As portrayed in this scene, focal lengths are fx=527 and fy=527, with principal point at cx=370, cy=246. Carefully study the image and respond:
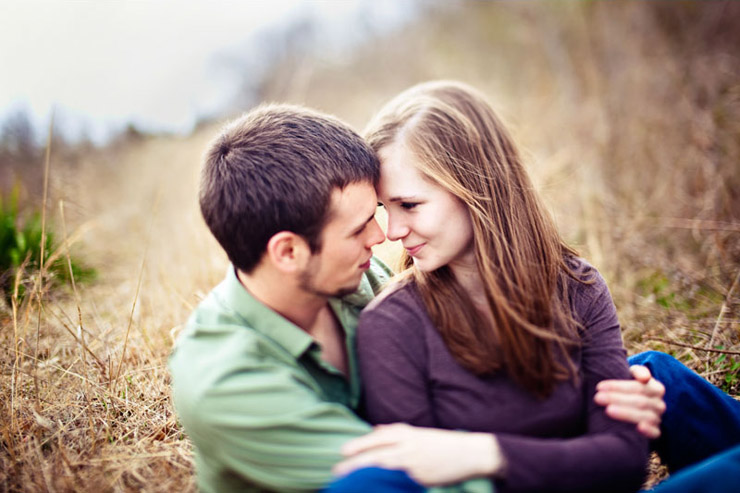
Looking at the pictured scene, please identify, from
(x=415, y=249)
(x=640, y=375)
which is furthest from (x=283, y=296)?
(x=640, y=375)

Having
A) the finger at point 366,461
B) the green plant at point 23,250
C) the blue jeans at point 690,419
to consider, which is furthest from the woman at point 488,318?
the green plant at point 23,250

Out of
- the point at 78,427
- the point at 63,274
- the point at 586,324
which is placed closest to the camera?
the point at 586,324

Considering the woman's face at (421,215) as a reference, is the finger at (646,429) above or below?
below

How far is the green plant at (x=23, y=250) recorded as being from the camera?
3.08m

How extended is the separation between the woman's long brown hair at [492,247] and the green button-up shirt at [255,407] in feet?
1.48

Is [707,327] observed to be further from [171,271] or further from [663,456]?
[171,271]

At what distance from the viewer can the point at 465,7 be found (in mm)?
8820

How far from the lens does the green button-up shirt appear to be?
4.38 ft

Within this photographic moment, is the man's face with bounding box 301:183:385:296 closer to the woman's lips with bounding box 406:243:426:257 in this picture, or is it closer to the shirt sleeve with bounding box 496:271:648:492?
the woman's lips with bounding box 406:243:426:257

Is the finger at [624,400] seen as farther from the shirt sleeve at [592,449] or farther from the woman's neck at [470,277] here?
the woman's neck at [470,277]

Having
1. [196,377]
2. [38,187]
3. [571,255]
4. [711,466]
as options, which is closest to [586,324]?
[571,255]

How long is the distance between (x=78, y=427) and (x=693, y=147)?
500 centimetres

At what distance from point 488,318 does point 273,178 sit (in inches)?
32.6

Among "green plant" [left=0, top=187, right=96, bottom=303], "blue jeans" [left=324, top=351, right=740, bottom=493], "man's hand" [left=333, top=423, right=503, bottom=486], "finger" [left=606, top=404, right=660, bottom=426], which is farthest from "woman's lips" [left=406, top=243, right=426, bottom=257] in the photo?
"green plant" [left=0, top=187, right=96, bottom=303]
